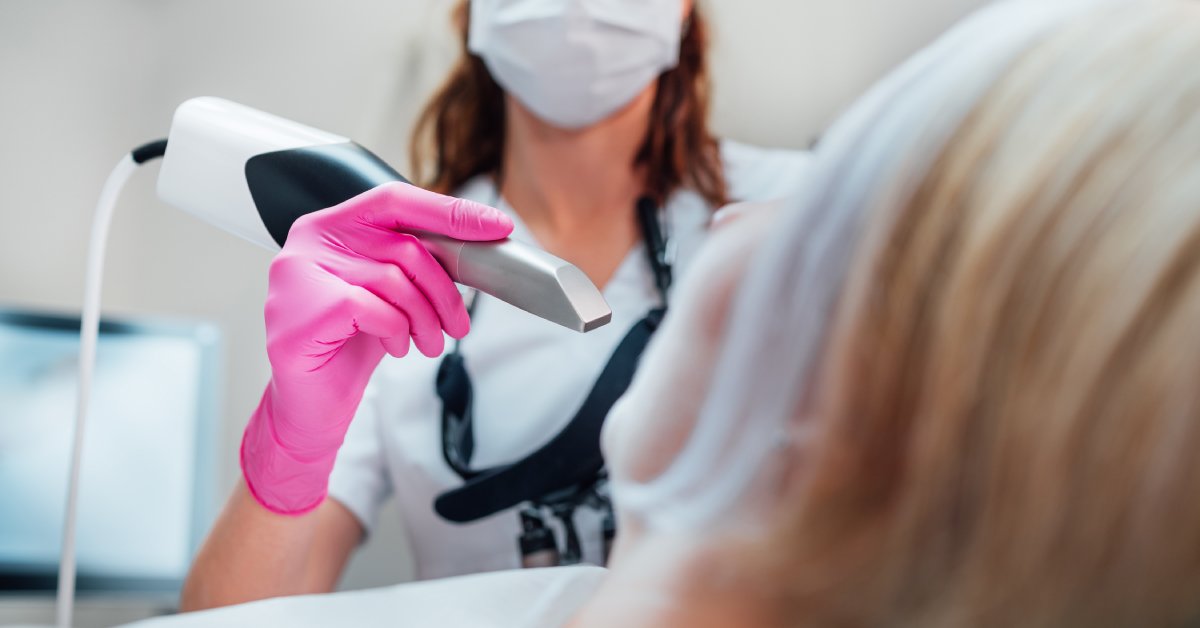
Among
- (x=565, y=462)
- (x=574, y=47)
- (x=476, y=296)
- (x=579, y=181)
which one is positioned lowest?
(x=565, y=462)

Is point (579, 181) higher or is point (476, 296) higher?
point (579, 181)

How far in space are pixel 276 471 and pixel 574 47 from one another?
55cm

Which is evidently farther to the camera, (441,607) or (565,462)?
(565,462)

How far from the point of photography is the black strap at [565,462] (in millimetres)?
924

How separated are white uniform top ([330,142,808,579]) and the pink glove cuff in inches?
7.4

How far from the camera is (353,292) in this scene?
2.18ft

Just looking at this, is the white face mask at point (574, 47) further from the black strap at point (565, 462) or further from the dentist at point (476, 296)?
the black strap at point (565, 462)


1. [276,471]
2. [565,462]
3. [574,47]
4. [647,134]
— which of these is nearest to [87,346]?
[276,471]

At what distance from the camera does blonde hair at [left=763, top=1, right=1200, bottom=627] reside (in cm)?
39

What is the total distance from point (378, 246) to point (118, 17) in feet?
2.52

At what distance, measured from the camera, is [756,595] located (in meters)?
0.48

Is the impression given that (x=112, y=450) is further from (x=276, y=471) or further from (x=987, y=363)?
(x=987, y=363)

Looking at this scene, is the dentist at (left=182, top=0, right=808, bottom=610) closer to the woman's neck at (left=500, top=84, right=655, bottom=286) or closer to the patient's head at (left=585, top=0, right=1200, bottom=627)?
the woman's neck at (left=500, top=84, right=655, bottom=286)

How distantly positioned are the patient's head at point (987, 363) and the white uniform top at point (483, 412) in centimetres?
58
